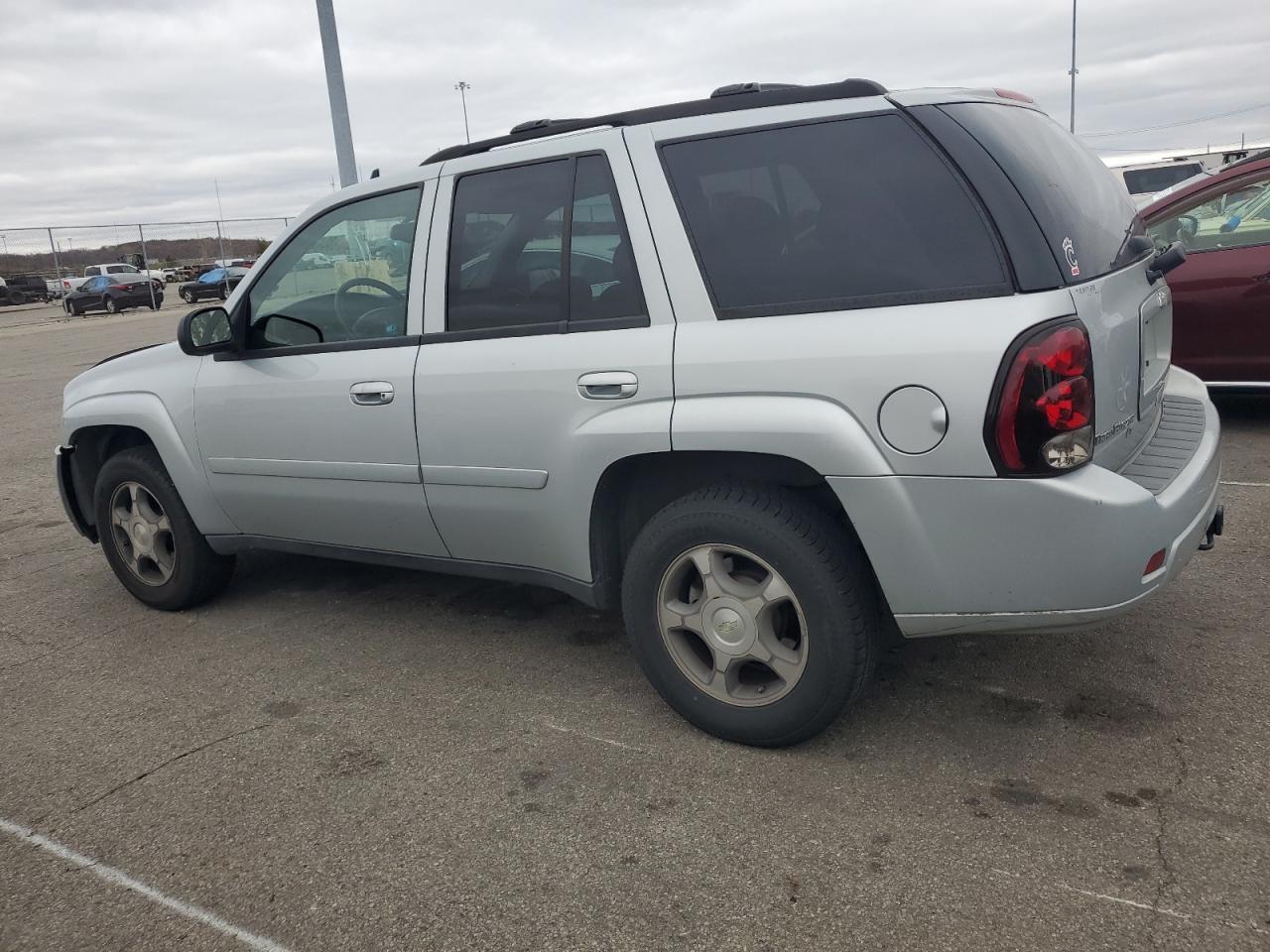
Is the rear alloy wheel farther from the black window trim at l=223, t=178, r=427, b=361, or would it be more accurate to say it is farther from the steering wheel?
the steering wheel

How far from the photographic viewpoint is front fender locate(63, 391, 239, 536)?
13.8ft

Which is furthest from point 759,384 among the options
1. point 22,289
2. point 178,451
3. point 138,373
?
point 22,289

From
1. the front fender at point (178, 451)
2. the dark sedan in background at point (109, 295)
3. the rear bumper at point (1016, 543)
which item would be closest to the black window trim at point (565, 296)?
the rear bumper at point (1016, 543)

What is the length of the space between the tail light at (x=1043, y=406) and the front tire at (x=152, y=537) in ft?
11.0

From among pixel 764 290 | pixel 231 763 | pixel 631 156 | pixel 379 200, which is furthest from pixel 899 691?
pixel 379 200

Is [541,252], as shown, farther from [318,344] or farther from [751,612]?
[751,612]

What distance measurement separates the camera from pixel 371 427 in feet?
11.9

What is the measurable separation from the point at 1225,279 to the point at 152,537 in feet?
Result: 19.3

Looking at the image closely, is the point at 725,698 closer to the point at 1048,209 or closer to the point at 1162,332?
the point at 1048,209

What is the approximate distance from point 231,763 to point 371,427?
1.19 m

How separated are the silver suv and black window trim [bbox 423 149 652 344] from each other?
1 centimetres

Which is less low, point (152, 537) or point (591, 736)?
point (152, 537)

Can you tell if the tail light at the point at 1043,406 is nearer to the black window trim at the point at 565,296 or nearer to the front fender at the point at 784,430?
the front fender at the point at 784,430

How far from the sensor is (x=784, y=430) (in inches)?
107
